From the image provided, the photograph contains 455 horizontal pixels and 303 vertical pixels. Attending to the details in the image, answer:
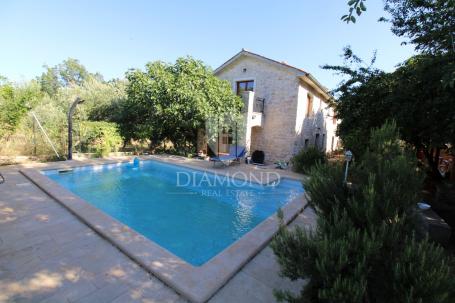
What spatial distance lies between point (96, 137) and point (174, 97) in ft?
16.8

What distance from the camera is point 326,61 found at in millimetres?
10266

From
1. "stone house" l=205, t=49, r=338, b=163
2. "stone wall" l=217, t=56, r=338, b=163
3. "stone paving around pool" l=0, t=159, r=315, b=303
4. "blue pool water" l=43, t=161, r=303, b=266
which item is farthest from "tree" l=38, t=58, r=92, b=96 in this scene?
"stone paving around pool" l=0, t=159, r=315, b=303

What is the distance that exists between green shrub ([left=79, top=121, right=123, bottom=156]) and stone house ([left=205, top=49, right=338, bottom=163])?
27.4 feet

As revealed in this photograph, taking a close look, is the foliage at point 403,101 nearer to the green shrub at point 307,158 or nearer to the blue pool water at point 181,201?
the green shrub at point 307,158

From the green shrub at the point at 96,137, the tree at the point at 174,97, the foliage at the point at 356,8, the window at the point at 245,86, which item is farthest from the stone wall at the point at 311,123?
the green shrub at the point at 96,137

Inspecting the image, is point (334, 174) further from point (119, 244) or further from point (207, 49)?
point (207, 49)

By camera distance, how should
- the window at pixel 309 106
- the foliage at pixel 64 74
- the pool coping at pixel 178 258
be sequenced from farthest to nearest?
the foliage at pixel 64 74
the window at pixel 309 106
the pool coping at pixel 178 258

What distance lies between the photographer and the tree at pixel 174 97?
12.6 m

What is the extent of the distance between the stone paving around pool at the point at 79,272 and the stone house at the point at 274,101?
1029cm

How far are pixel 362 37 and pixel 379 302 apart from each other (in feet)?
30.7

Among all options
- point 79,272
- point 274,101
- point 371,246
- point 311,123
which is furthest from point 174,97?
point 371,246

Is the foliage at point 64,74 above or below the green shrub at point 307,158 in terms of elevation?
above

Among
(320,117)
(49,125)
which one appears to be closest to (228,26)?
(320,117)

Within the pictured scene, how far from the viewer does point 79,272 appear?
3.12 metres
